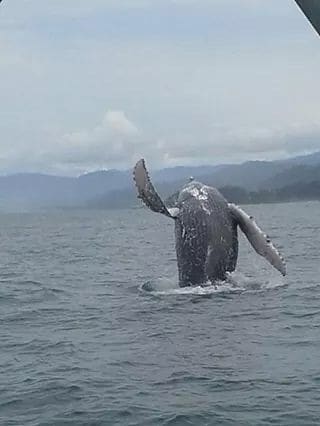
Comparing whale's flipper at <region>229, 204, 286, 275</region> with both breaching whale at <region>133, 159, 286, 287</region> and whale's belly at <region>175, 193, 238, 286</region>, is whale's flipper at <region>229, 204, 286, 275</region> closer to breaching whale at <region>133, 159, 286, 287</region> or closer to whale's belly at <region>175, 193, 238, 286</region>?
breaching whale at <region>133, 159, 286, 287</region>

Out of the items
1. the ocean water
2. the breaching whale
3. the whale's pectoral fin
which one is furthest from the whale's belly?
the whale's pectoral fin

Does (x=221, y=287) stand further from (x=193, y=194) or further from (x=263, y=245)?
(x=193, y=194)

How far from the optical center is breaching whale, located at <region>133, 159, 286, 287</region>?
14.3m

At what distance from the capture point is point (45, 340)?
35.7 ft

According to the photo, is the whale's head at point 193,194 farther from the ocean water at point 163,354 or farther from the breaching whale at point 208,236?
the ocean water at point 163,354

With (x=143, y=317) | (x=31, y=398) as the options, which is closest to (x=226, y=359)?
(x=31, y=398)

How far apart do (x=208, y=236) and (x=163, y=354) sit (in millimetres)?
5138

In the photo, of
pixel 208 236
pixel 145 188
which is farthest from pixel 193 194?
pixel 145 188

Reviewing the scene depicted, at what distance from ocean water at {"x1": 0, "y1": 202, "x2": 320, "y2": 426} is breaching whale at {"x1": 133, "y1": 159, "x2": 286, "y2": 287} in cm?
36

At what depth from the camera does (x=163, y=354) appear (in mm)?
9359

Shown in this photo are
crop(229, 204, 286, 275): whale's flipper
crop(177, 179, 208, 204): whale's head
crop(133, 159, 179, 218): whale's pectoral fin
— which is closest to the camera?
crop(133, 159, 179, 218): whale's pectoral fin

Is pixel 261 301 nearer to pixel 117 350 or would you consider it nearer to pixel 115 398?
pixel 117 350

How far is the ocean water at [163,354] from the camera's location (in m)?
7.10

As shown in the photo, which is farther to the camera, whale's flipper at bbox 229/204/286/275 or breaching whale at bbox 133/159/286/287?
breaching whale at bbox 133/159/286/287
